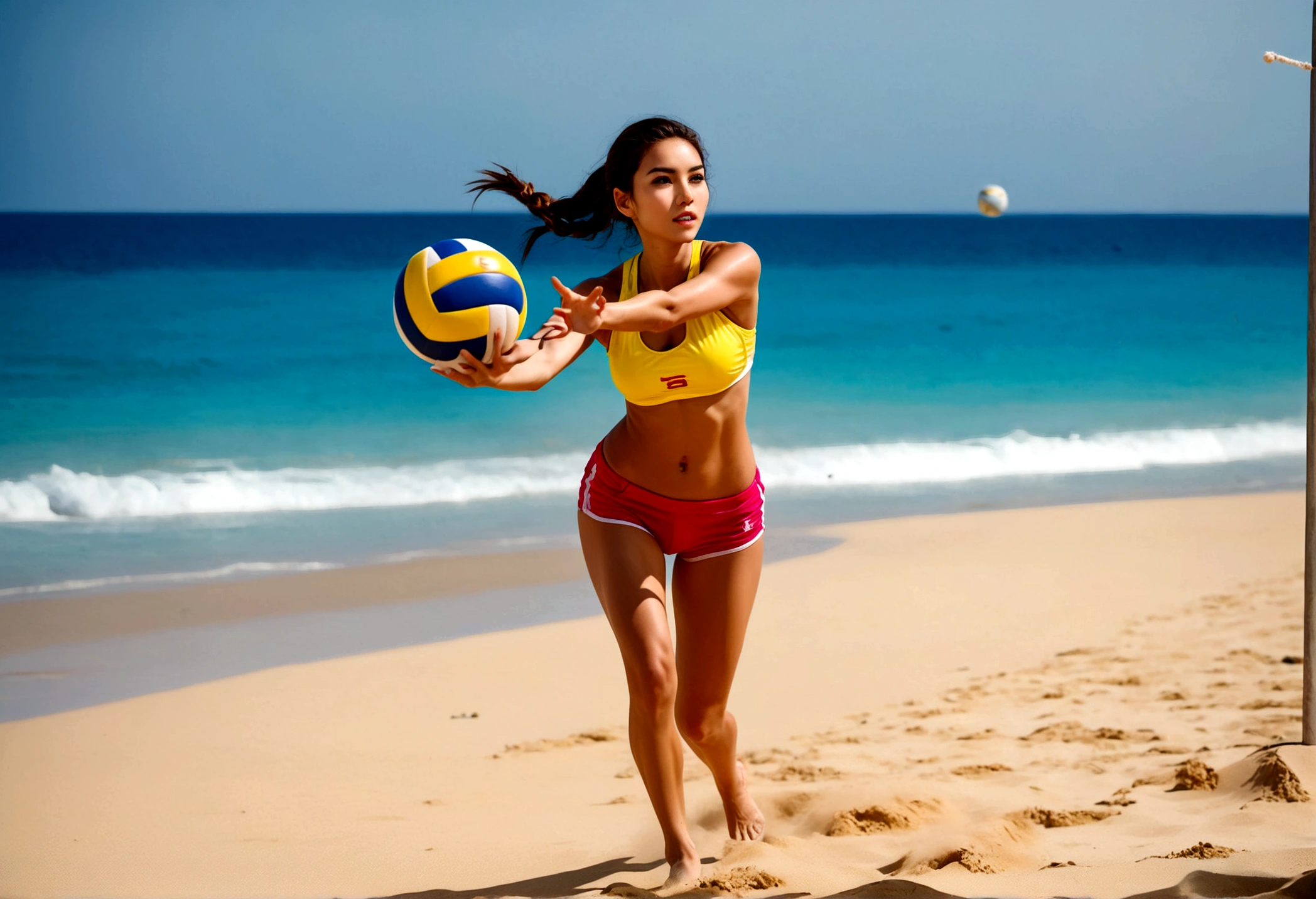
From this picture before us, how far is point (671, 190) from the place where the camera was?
3553 millimetres

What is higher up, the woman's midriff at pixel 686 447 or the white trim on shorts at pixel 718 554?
the woman's midriff at pixel 686 447

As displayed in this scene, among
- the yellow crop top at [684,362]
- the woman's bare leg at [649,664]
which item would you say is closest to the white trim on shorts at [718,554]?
the woman's bare leg at [649,664]

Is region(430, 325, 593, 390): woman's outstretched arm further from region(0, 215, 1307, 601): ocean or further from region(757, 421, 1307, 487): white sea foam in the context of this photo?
region(757, 421, 1307, 487): white sea foam

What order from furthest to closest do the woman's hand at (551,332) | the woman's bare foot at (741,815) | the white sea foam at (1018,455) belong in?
the white sea foam at (1018,455) → the woman's bare foot at (741,815) → the woman's hand at (551,332)

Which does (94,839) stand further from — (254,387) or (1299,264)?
(1299,264)

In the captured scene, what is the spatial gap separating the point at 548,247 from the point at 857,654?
38.1 m

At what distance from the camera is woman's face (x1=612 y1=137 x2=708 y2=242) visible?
3.55 m

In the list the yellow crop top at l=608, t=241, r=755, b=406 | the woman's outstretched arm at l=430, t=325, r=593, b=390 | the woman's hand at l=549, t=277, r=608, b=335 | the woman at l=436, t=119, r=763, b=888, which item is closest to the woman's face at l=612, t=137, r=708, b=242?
the woman at l=436, t=119, r=763, b=888

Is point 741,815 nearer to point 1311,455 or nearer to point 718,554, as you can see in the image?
point 718,554

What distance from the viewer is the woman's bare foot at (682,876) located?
3.44 meters

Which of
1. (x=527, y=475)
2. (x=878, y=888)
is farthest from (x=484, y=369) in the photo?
(x=527, y=475)

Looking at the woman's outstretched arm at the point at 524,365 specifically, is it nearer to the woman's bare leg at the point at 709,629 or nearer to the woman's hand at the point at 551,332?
the woman's hand at the point at 551,332

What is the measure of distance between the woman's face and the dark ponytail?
0.11 ft

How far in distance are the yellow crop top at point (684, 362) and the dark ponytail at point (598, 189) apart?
455mm
